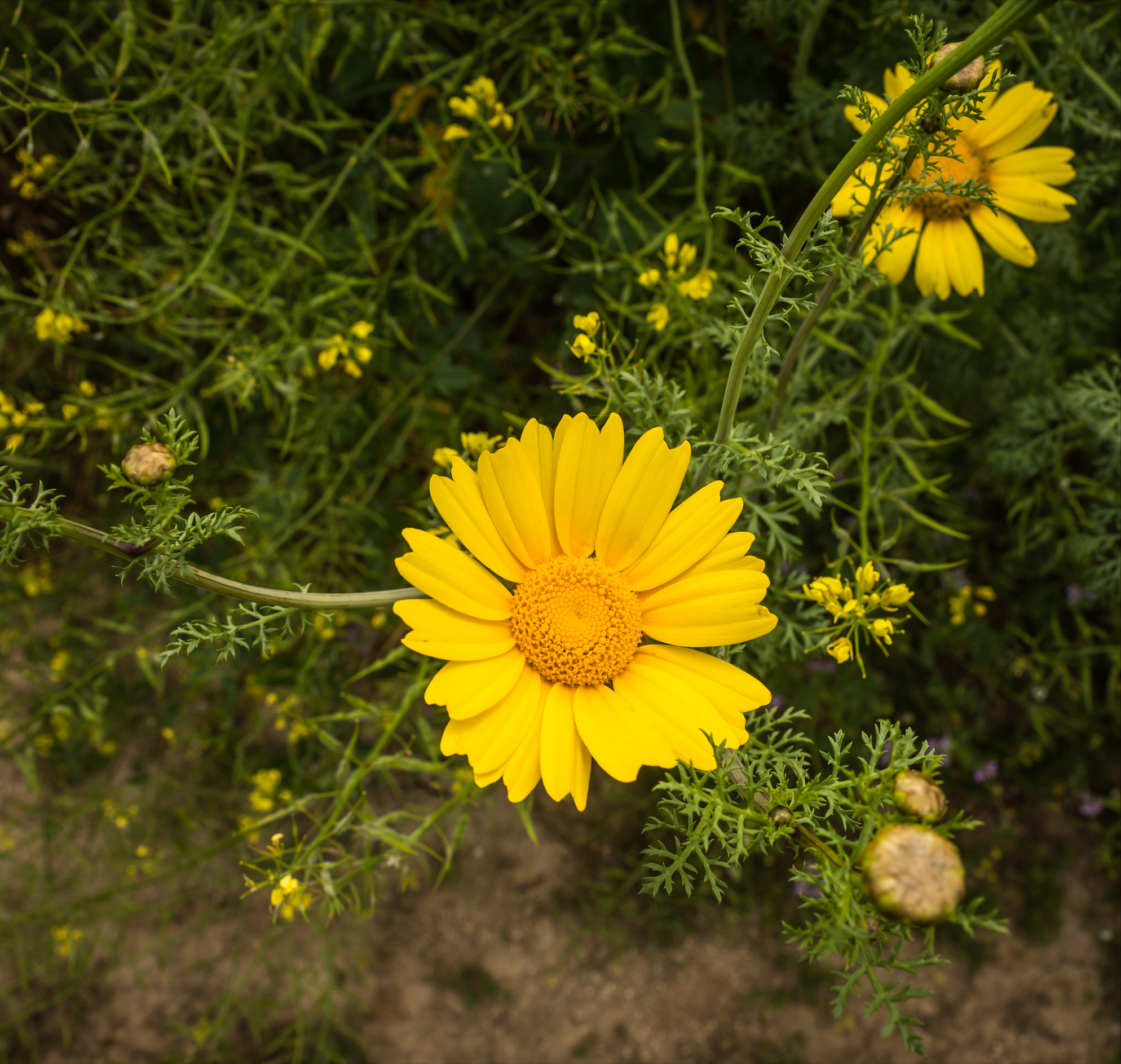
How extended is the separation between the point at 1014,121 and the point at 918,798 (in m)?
1.27

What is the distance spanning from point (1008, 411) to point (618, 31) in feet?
4.42

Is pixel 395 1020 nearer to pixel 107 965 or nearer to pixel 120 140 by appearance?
pixel 107 965

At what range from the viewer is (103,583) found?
275 centimetres

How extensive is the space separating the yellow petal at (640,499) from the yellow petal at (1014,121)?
0.92m

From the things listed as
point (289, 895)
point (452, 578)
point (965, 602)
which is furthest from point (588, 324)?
point (965, 602)

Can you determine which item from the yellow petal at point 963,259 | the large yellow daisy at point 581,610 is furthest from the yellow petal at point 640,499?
the yellow petal at point 963,259

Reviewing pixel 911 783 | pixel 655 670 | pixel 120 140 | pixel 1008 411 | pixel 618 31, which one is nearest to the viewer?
pixel 911 783

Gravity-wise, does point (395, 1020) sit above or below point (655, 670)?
below

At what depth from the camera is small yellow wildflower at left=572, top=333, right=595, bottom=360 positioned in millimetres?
1221

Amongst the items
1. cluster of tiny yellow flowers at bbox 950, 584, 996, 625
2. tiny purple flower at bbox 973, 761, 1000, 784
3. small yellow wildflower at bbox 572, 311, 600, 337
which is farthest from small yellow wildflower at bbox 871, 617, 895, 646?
tiny purple flower at bbox 973, 761, 1000, 784

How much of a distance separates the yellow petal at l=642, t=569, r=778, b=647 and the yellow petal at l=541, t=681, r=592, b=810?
176 mm

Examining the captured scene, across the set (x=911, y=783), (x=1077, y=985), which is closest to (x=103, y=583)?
(x=911, y=783)

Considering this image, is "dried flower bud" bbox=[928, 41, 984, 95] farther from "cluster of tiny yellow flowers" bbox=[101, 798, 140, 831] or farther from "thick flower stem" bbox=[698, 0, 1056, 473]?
"cluster of tiny yellow flowers" bbox=[101, 798, 140, 831]

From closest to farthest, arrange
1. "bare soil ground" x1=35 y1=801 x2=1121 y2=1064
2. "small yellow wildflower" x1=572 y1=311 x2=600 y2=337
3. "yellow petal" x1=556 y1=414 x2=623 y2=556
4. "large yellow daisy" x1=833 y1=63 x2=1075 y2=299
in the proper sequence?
1. "yellow petal" x1=556 y1=414 x2=623 y2=556
2. "small yellow wildflower" x1=572 y1=311 x2=600 y2=337
3. "large yellow daisy" x1=833 y1=63 x2=1075 y2=299
4. "bare soil ground" x1=35 y1=801 x2=1121 y2=1064
